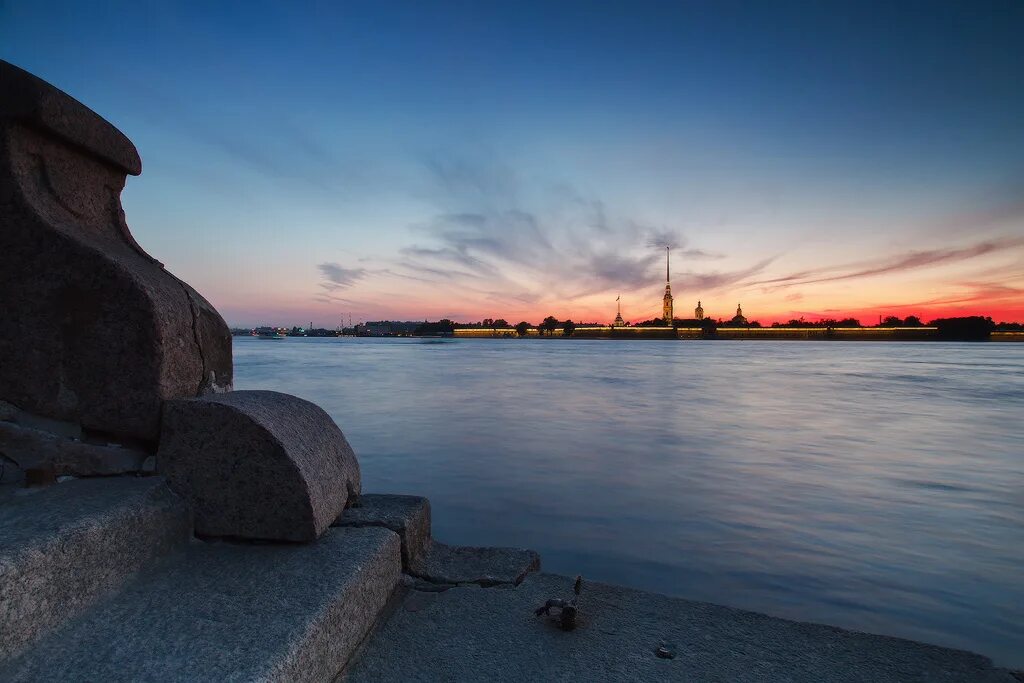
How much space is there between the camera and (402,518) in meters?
2.63

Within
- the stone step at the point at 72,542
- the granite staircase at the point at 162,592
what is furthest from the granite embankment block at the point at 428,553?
the stone step at the point at 72,542

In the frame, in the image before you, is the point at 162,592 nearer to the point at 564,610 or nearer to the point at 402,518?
the point at 402,518

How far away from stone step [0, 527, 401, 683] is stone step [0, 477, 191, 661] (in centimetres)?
5

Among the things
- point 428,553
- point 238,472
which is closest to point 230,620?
point 238,472

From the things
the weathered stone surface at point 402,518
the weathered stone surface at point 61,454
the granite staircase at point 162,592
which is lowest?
the weathered stone surface at point 402,518

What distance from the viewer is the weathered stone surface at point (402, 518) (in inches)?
101

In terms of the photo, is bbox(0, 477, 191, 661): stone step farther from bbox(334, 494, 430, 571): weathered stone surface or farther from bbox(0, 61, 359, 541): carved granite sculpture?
bbox(334, 494, 430, 571): weathered stone surface

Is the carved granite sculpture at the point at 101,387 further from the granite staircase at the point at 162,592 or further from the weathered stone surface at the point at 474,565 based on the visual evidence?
the weathered stone surface at the point at 474,565

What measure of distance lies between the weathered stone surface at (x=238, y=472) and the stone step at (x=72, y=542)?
0.31ft

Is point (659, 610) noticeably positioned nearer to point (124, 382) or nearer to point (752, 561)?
point (752, 561)

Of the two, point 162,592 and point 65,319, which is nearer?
point 162,592

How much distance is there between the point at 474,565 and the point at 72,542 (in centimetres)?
178

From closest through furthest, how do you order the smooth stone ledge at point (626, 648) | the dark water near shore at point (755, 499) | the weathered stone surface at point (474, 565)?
1. the smooth stone ledge at point (626, 648)
2. the weathered stone surface at point (474, 565)
3. the dark water near shore at point (755, 499)

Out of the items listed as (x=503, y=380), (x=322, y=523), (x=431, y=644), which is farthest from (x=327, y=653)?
(x=503, y=380)
